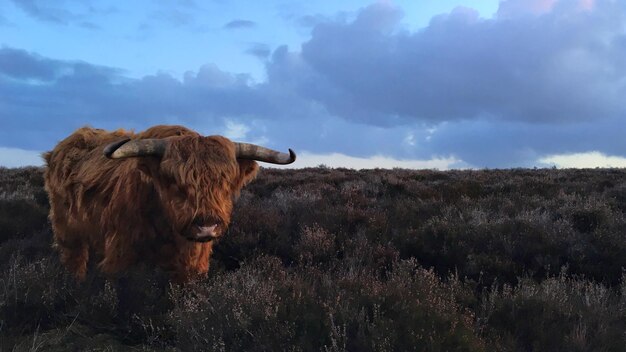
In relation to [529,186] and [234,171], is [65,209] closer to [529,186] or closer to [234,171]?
[234,171]

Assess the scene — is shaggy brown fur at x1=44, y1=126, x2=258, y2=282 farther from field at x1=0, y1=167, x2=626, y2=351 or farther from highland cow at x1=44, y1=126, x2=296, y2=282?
field at x1=0, y1=167, x2=626, y2=351

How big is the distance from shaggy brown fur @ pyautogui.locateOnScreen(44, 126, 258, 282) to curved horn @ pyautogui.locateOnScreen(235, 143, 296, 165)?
0.10 m

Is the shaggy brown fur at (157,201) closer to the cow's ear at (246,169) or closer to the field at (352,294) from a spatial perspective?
the cow's ear at (246,169)

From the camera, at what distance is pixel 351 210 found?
362 inches

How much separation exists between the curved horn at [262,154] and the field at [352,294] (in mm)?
1231

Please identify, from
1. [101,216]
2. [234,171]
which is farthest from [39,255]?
[234,171]

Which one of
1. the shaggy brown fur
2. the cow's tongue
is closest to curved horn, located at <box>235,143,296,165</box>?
the shaggy brown fur

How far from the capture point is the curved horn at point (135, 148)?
4.71m

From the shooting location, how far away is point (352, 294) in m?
4.21

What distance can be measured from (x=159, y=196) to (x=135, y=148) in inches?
22.6

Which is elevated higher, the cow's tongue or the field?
the cow's tongue

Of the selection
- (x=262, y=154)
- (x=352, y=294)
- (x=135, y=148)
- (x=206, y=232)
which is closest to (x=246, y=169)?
(x=262, y=154)

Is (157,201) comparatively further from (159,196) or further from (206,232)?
(206,232)

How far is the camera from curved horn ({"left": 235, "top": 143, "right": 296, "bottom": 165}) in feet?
18.4
